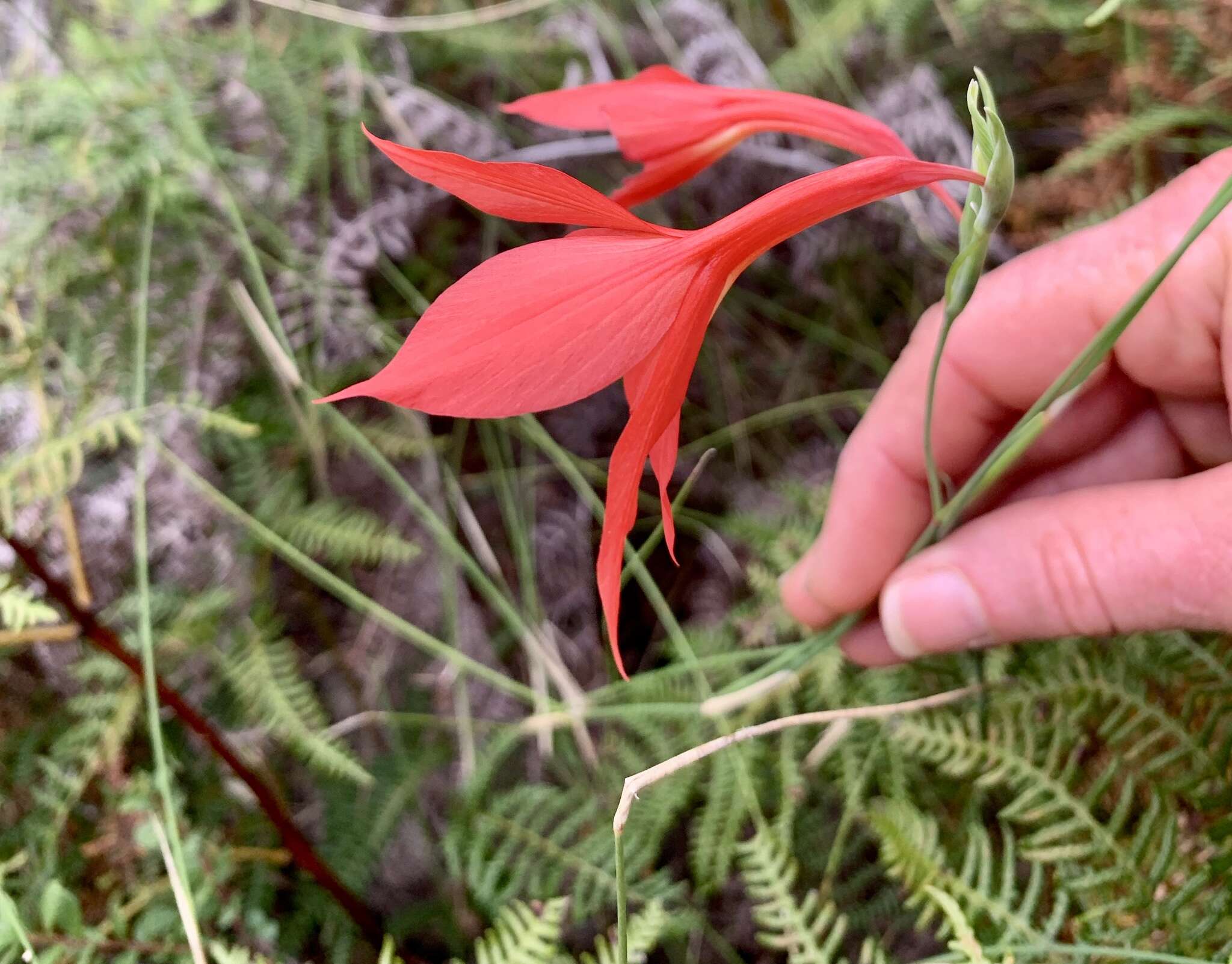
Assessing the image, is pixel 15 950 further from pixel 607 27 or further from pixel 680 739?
pixel 607 27

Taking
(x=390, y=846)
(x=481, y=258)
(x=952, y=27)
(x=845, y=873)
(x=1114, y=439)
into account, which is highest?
(x=952, y=27)

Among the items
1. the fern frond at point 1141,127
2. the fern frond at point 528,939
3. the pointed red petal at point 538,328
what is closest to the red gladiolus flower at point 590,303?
the pointed red petal at point 538,328

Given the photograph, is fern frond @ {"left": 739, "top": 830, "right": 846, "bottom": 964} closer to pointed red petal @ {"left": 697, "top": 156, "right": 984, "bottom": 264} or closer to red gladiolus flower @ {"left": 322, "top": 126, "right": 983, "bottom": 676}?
red gladiolus flower @ {"left": 322, "top": 126, "right": 983, "bottom": 676}

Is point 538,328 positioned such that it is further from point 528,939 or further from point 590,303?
point 528,939

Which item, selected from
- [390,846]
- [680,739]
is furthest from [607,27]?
[390,846]

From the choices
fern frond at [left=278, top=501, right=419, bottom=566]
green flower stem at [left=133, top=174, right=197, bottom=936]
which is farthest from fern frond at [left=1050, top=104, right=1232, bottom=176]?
green flower stem at [left=133, top=174, right=197, bottom=936]

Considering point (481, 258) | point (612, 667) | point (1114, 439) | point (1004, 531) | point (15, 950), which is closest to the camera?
point (15, 950)

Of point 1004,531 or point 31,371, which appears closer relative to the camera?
point 1004,531

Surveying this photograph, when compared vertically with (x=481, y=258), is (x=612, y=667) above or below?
below

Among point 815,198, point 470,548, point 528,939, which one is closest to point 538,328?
point 815,198
